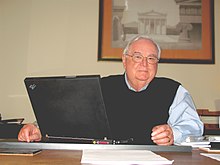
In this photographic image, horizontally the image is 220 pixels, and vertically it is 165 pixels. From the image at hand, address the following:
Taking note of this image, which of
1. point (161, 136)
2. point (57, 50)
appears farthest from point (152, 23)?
point (161, 136)

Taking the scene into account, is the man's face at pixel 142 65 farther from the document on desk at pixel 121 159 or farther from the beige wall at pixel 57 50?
the beige wall at pixel 57 50

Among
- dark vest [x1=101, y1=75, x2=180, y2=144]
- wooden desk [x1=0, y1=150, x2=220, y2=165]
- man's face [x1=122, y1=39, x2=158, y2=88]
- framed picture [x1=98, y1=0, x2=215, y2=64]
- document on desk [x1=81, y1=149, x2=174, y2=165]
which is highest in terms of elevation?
framed picture [x1=98, y1=0, x2=215, y2=64]

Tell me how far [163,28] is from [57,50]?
110 cm

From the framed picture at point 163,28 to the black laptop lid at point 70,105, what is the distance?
6.43 ft

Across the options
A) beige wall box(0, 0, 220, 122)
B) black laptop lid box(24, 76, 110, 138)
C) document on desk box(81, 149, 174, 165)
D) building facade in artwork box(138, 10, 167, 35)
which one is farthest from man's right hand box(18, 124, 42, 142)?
building facade in artwork box(138, 10, 167, 35)

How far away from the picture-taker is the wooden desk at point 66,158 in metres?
0.91

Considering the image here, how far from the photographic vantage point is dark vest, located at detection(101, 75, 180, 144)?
1870mm

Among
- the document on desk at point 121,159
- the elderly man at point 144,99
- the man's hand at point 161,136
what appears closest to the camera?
the document on desk at point 121,159

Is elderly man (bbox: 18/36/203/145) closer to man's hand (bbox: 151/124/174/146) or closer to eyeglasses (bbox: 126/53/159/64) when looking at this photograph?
eyeglasses (bbox: 126/53/159/64)

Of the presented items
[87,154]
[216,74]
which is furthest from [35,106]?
[216,74]

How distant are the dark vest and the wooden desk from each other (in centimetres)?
75

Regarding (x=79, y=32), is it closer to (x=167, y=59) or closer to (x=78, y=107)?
(x=167, y=59)

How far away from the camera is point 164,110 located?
6.19 feet

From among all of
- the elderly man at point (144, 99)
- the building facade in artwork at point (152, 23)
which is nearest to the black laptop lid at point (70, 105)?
the elderly man at point (144, 99)
